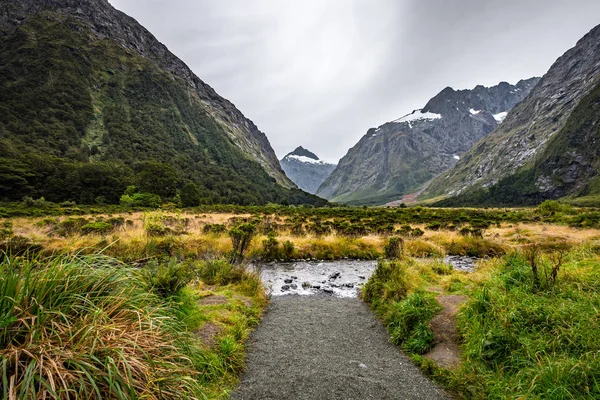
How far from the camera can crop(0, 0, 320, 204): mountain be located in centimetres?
6494

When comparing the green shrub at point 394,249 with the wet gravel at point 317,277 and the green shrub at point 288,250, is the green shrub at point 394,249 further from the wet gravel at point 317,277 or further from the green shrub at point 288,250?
the green shrub at point 288,250

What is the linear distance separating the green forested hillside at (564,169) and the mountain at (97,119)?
109658 mm

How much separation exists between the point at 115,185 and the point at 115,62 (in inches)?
4840

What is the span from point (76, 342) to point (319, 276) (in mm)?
12019

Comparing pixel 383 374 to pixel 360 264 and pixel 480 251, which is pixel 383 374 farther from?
pixel 480 251

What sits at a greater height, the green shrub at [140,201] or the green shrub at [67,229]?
the green shrub at [140,201]

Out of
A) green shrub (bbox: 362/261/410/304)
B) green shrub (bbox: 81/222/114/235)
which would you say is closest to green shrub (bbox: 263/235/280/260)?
green shrub (bbox: 362/261/410/304)

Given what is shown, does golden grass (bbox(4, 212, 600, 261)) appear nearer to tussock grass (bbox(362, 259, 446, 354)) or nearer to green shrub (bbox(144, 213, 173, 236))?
green shrub (bbox(144, 213, 173, 236))

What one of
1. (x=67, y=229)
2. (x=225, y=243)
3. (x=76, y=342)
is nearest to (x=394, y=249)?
(x=225, y=243)

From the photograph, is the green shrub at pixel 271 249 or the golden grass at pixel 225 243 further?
the green shrub at pixel 271 249

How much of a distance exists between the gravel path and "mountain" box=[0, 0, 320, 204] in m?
64.2

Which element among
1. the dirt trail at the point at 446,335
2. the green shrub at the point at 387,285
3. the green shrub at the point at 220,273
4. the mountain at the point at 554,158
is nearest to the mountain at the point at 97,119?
the green shrub at the point at 220,273

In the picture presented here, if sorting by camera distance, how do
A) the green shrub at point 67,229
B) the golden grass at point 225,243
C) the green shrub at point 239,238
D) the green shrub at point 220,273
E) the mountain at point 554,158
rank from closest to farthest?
the green shrub at point 220,273, the green shrub at point 239,238, the golden grass at point 225,243, the green shrub at point 67,229, the mountain at point 554,158

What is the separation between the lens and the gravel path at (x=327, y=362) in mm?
4957
